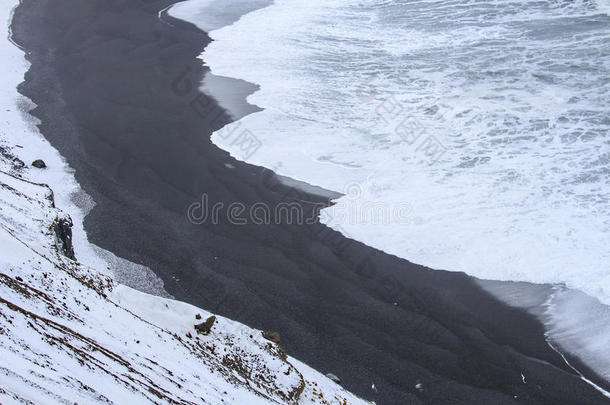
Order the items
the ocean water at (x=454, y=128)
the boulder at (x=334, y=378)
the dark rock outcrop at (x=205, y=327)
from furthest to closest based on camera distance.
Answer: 1. the ocean water at (x=454, y=128)
2. the boulder at (x=334, y=378)
3. the dark rock outcrop at (x=205, y=327)

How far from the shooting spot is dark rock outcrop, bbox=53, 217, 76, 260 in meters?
5.79

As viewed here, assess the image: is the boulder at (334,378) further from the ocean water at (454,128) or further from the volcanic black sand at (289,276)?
the ocean water at (454,128)

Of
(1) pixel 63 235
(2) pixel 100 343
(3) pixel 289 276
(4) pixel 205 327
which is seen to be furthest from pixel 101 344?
(3) pixel 289 276

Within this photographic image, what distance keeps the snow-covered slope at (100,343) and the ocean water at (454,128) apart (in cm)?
304

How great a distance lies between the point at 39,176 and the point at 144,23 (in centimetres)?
969

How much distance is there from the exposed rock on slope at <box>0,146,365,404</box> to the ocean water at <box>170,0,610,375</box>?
9.99 feet

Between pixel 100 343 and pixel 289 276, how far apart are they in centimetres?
321

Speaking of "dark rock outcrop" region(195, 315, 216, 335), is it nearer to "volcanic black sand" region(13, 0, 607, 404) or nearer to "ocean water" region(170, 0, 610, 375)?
"volcanic black sand" region(13, 0, 607, 404)

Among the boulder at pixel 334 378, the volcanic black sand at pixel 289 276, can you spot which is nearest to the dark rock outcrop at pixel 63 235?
the volcanic black sand at pixel 289 276

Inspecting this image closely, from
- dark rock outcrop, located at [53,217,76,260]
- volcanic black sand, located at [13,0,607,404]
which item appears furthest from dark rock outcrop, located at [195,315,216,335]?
dark rock outcrop, located at [53,217,76,260]

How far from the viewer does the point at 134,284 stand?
256 inches

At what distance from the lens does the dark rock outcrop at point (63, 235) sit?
5.79 m

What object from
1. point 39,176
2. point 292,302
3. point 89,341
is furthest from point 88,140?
point 89,341

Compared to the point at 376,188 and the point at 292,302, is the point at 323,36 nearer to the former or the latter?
the point at 376,188
